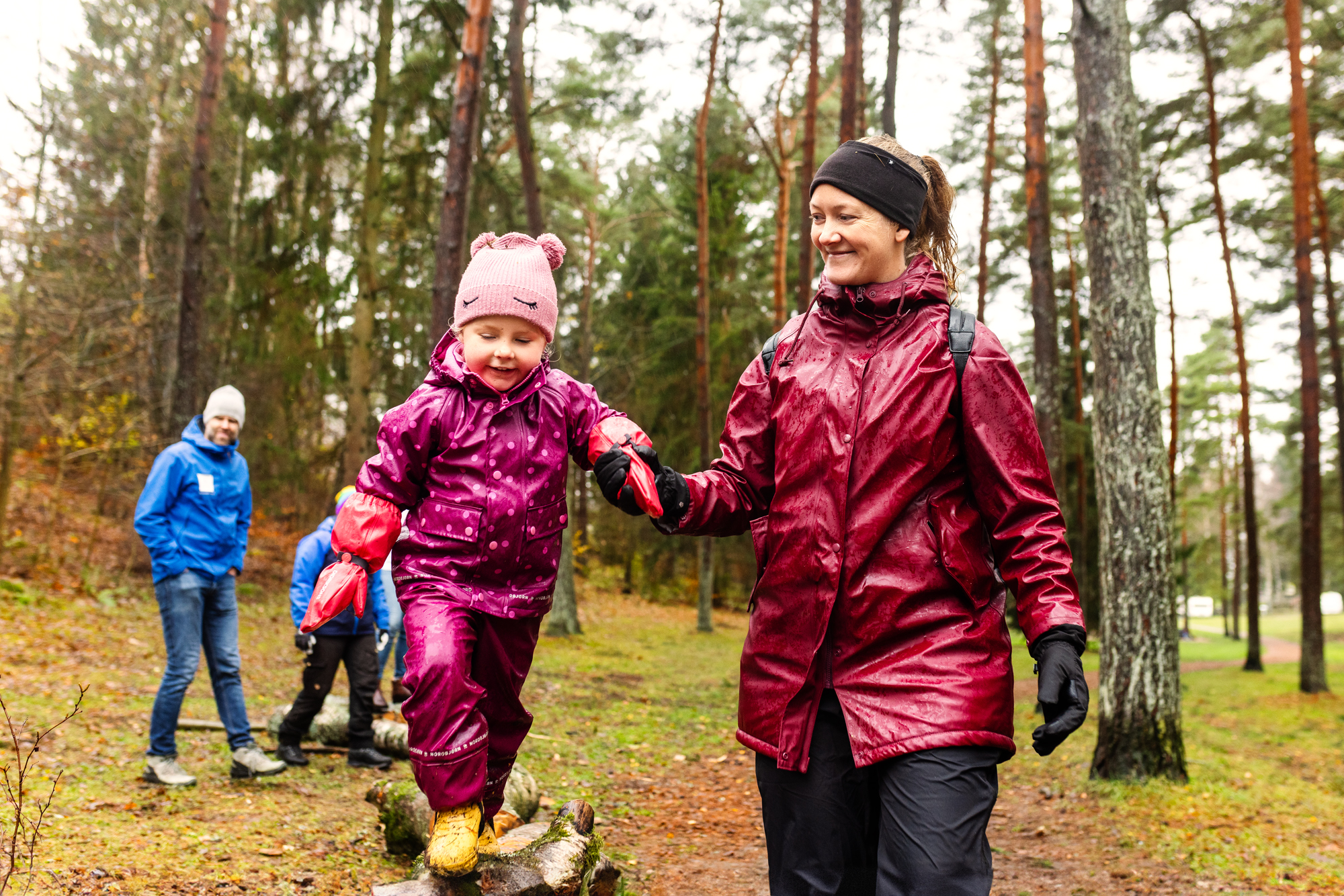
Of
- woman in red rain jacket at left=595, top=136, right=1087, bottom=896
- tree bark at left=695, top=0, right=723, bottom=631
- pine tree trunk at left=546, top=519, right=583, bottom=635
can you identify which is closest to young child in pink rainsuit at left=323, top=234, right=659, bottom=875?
woman in red rain jacket at left=595, top=136, right=1087, bottom=896

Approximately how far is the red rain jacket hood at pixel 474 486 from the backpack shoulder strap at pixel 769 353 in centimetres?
80

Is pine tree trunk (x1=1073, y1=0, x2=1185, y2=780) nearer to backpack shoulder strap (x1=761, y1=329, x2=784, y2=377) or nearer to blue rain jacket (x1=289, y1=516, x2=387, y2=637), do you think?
backpack shoulder strap (x1=761, y1=329, x2=784, y2=377)

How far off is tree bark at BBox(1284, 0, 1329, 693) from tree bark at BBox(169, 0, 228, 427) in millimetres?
15863

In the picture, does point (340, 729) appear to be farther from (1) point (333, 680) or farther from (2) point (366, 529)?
(2) point (366, 529)

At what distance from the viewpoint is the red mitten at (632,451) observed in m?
2.66

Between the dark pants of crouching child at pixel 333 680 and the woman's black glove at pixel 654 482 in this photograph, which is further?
Answer: the dark pants of crouching child at pixel 333 680

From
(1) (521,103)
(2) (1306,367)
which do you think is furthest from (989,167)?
(1) (521,103)

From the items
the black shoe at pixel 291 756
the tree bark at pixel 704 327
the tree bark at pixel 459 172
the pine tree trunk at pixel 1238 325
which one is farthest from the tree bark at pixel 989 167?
the black shoe at pixel 291 756

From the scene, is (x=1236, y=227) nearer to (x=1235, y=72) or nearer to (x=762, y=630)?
(x=1235, y=72)

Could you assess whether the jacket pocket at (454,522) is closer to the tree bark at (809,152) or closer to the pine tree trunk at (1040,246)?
the pine tree trunk at (1040,246)

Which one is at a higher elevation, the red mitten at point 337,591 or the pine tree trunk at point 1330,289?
the pine tree trunk at point 1330,289

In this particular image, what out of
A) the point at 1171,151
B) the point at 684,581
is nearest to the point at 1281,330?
the point at 1171,151

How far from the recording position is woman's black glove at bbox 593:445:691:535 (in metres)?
2.66

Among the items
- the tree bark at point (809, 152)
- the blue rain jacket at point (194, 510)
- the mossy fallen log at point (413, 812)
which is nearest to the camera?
the mossy fallen log at point (413, 812)
